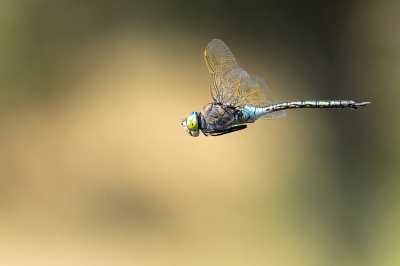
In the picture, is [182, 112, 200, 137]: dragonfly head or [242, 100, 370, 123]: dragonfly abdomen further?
[182, 112, 200, 137]: dragonfly head

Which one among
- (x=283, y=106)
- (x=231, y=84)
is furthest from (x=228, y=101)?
(x=283, y=106)

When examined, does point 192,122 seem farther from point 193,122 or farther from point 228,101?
point 228,101

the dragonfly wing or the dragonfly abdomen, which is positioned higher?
the dragonfly wing

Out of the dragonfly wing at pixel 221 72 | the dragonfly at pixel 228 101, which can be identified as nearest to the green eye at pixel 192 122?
the dragonfly at pixel 228 101

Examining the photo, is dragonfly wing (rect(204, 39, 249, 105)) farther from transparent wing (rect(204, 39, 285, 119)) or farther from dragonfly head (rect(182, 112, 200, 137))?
dragonfly head (rect(182, 112, 200, 137))

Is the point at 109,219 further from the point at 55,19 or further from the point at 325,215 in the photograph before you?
the point at 325,215

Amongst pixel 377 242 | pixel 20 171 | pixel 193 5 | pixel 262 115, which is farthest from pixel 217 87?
pixel 377 242

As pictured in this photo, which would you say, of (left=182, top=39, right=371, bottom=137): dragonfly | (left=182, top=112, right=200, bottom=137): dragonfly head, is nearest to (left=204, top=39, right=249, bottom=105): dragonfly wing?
(left=182, top=39, right=371, bottom=137): dragonfly

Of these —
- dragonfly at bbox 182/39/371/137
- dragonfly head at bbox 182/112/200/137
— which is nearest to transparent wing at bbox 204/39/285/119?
dragonfly at bbox 182/39/371/137

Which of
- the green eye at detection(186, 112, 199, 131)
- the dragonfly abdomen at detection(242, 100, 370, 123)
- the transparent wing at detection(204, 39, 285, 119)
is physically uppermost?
the transparent wing at detection(204, 39, 285, 119)
